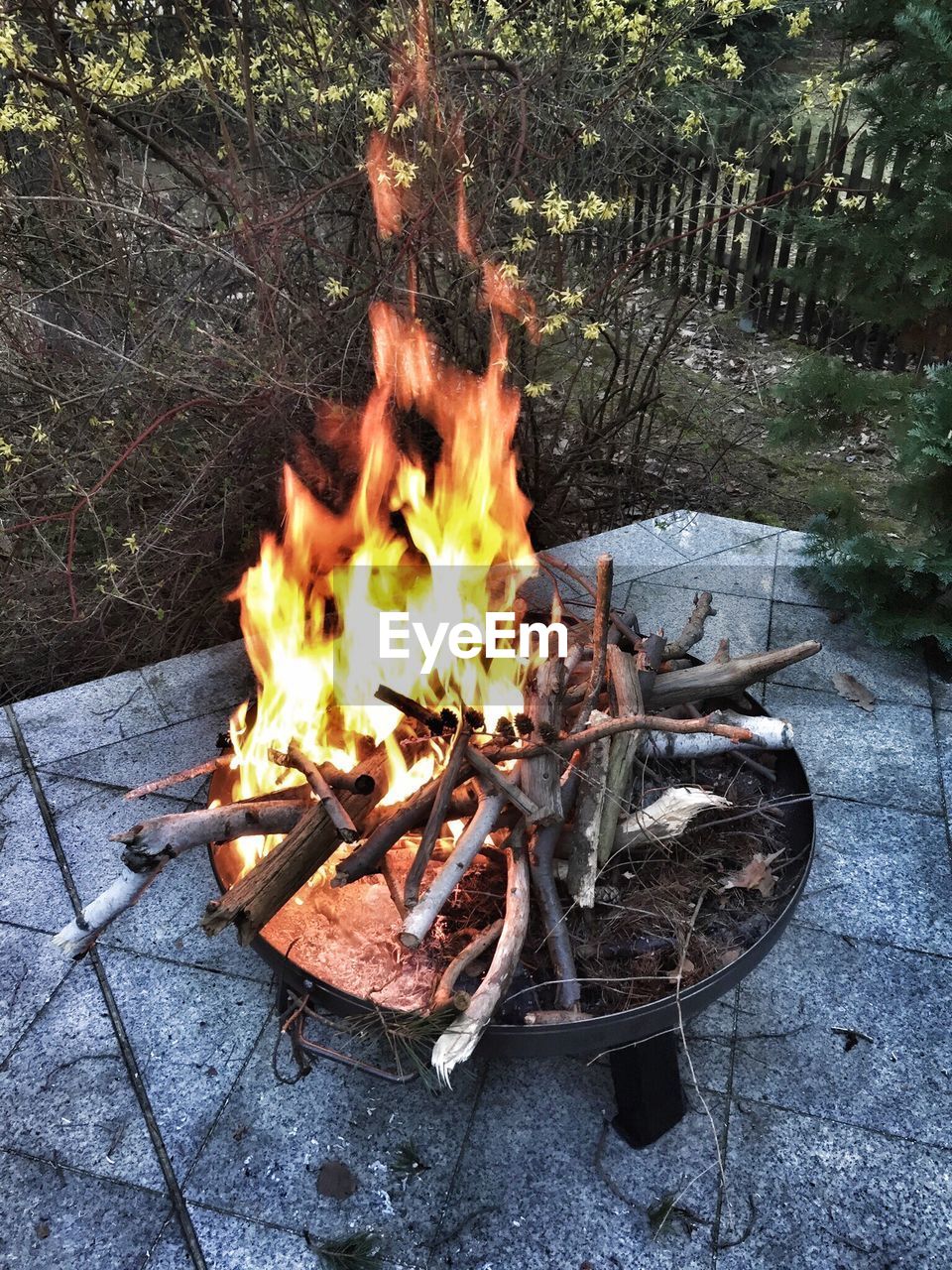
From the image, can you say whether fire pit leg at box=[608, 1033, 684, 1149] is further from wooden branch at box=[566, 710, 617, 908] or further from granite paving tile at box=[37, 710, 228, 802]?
granite paving tile at box=[37, 710, 228, 802]

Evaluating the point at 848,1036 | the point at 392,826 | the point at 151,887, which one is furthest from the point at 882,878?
the point at 151,887

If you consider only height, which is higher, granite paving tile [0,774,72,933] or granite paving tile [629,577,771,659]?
granite paving tile [629,577,771,659]

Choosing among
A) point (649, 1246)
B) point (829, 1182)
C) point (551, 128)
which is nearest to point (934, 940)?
point (829, 1182)

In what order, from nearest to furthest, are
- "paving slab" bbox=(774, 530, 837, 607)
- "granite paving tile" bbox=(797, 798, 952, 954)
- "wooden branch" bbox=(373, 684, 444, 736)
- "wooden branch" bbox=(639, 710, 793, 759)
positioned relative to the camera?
"wooden branch" bbox=(373, 684, 444, 736) < "wooden branch" bbox=(639, 710, 793, 759) < "granite paving tile" bbox=(797, 798, 952, 954) < "paving slab" bbox=(774, 530, 837, 607)

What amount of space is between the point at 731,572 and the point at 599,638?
1921mm

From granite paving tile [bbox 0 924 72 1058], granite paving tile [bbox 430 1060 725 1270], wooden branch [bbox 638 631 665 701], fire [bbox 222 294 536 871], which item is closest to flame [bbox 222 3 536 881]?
fire [bbox 222 294 536 871]

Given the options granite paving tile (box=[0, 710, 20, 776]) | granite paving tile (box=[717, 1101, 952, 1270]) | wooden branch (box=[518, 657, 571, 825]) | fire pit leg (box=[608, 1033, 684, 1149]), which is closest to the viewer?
granite paving tile (box=[717, 1101, 952, 1270])

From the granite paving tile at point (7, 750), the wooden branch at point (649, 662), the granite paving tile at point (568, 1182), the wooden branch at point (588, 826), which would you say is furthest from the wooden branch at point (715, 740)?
the granite paving tile at point (7, 750)

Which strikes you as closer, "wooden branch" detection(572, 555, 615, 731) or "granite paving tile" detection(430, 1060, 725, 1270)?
"granite paving tile" detection(430, 1060, 725, 1270)

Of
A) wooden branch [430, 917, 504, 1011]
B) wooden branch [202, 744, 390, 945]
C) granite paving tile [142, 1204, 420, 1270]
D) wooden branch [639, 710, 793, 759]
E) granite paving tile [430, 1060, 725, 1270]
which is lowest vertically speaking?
granite paving tile [142, 1204, 420, 1270]

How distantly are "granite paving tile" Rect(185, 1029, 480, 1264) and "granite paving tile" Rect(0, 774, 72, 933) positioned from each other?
87cm

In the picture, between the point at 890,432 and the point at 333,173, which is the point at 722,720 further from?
the point at 333,173

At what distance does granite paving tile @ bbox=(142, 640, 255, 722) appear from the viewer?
351 centimetres

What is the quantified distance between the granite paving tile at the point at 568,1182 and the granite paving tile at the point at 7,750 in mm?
2035
